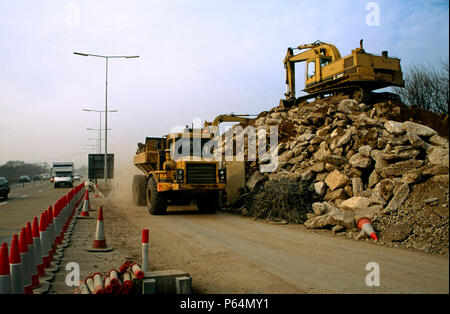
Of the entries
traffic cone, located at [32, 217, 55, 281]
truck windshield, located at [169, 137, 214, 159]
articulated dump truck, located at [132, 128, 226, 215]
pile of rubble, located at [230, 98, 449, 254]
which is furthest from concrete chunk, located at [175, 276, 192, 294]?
truck windshield, located at [169, 137, 214, 159]

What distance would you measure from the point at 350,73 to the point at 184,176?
34.3ft

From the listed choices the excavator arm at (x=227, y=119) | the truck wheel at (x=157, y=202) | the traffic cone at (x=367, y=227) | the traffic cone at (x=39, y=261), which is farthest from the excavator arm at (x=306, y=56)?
the traffic cone at (x=39, y=261)

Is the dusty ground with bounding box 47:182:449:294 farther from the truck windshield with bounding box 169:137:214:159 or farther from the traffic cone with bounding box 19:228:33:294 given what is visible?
the truck windshield with bounding box 169:137:214:159

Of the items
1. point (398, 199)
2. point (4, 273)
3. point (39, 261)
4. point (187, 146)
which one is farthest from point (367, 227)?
point (187, 146)

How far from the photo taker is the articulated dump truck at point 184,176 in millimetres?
12789

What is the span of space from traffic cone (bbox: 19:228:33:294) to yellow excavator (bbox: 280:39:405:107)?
1624 centimetres

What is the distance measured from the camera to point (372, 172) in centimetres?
1102

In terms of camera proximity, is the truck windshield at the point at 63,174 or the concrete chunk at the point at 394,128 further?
the truck windshield at the point at 63,174

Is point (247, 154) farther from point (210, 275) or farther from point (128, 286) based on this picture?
point (128, 286)

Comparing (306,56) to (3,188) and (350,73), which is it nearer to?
(350,73)

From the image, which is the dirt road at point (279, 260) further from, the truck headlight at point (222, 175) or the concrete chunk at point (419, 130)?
the concrete chunk at point (419, 130)

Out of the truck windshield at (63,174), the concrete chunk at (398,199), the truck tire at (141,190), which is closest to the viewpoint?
the concrete chunk at (398,199)

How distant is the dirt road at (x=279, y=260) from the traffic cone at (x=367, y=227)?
40 cm

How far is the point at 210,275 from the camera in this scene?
18.5ft
